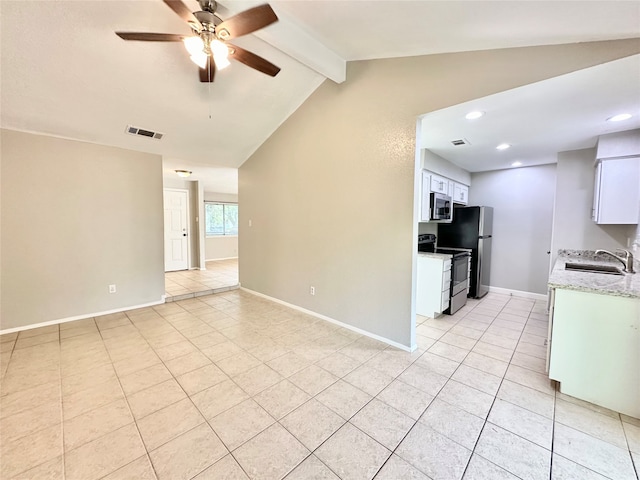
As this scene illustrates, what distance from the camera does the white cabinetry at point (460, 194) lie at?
4602mm

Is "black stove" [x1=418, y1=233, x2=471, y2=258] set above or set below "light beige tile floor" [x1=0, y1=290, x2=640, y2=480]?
above

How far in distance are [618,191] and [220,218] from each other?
8660 mm

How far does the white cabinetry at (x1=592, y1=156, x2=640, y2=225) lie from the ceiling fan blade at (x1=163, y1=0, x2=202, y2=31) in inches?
173

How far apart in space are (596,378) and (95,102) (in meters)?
5.40

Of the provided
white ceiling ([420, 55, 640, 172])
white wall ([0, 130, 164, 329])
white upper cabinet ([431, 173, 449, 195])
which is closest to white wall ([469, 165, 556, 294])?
white ceiling ([420, 55, 640, 172])

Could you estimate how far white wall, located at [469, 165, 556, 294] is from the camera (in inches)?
179

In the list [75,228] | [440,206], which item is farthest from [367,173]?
[75,228]

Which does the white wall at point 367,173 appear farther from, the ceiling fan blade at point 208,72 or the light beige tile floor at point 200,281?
the light beige tile floor at point 200,281

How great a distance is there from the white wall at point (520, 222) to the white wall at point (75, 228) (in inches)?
239

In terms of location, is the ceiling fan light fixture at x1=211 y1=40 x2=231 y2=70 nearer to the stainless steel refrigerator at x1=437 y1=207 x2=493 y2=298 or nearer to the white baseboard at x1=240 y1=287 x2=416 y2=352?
the white baseboard at x1=240 y1=287 x2=416 y2=352

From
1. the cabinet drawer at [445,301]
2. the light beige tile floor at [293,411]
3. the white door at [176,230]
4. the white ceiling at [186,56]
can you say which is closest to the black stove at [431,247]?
the cabinet drawer at [445,301]

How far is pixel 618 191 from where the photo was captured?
2.96 meters

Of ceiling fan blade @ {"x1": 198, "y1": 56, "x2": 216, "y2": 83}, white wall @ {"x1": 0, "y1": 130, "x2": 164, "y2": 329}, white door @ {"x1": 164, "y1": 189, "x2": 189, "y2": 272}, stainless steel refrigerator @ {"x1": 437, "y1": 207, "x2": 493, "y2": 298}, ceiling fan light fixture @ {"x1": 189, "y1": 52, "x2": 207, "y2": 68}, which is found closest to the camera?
ceiling fan light fixture @ {"x1": 189, "y1": 52, "x2": 207, "y2": 68}

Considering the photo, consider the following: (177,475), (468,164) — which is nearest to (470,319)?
(468,164)
